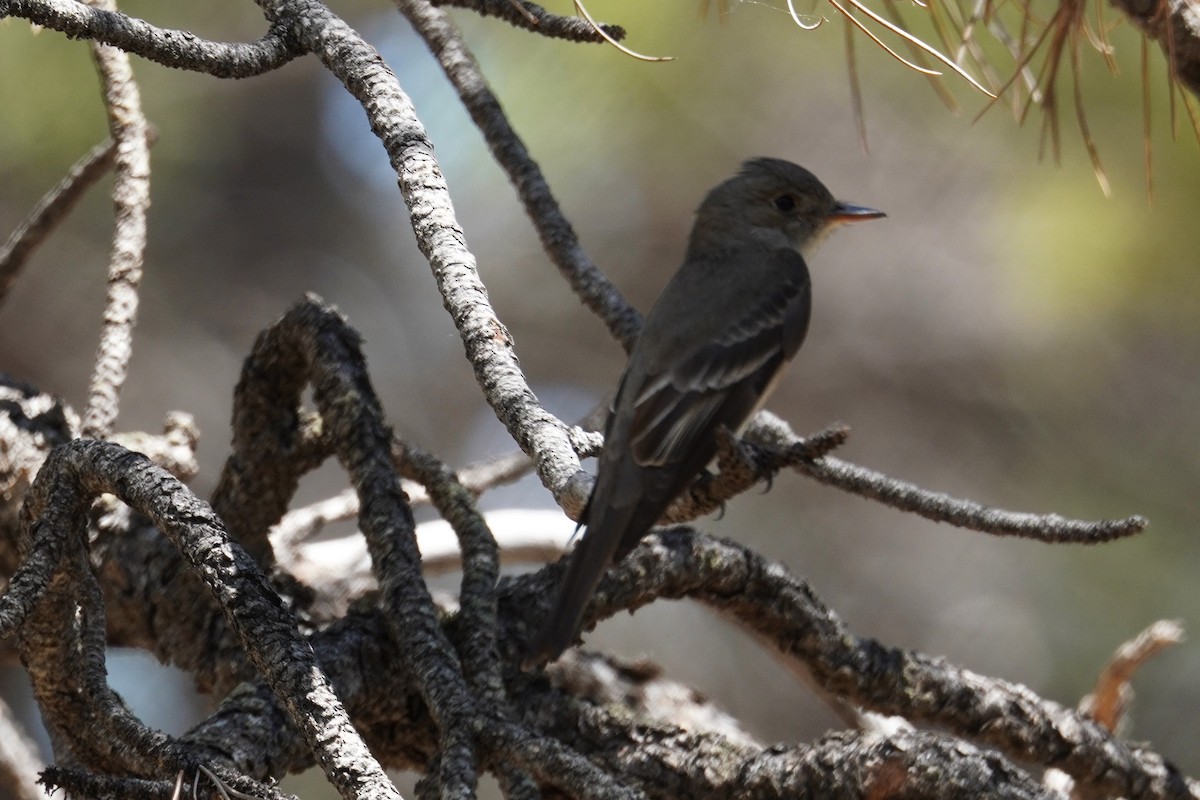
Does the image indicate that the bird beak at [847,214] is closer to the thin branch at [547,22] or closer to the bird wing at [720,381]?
the bird wing at [720,381]

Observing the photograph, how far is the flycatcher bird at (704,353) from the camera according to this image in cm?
180

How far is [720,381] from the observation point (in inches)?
90.7

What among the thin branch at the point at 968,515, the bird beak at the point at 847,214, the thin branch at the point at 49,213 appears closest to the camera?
the thin branch at the point at 968,515

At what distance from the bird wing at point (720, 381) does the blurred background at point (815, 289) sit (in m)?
1.30

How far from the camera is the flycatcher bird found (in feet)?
5.91

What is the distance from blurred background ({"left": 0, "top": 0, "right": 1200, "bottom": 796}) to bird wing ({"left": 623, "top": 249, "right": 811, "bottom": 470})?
1302 millimetres

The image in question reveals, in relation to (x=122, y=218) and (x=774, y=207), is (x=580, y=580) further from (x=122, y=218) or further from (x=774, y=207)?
(x=774, y=207)

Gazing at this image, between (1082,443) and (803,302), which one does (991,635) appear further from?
(803,302)

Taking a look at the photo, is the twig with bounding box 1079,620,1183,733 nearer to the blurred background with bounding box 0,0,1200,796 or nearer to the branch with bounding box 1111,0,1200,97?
the branch with bounding box 1111,0,1200,97

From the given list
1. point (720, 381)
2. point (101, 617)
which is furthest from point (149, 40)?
point (720, 381)

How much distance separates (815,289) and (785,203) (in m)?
1.98

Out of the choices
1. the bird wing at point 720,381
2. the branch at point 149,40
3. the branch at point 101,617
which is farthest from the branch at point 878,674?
the branch at point 149,40

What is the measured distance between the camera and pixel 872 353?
5.14m

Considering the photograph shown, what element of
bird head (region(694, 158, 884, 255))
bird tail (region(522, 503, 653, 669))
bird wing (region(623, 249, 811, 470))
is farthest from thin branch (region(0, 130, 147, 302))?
bird head (region(694, 158, 884, 255))
